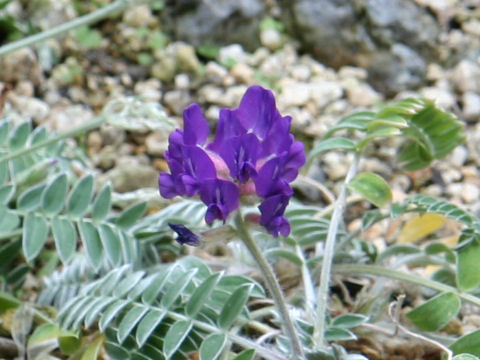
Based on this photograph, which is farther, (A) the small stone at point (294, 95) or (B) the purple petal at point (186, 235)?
(A) the small stone at point (294, 95)

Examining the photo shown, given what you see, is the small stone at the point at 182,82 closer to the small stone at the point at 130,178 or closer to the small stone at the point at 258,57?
the small stone at the point at 258,57

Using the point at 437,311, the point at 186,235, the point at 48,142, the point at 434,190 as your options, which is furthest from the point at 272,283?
the point at 434,190

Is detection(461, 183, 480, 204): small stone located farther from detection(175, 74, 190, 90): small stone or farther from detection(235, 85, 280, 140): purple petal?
detection(235, 85, 280, 140): purple petal

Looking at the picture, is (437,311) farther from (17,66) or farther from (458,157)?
(17,66)

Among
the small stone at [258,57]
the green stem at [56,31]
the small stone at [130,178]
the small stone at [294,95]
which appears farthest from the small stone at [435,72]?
the green stem at [56,31]

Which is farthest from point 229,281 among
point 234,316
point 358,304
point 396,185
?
point 396,185

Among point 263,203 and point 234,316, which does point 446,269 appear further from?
point 263,203
